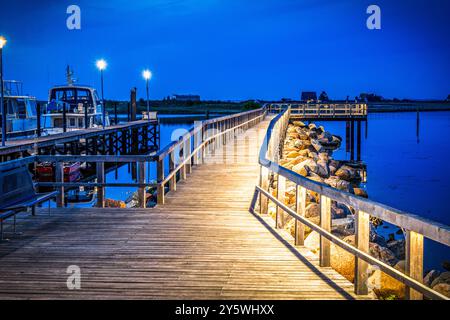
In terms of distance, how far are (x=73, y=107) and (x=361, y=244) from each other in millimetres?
40177

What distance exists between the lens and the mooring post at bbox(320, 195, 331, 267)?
602 cm

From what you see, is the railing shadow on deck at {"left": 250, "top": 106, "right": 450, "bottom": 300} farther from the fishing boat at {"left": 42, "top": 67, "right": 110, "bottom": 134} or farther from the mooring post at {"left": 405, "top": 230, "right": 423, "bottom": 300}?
the fishing boat at {"left": 42, "top": 67, "right": 110, "bottom": 134}

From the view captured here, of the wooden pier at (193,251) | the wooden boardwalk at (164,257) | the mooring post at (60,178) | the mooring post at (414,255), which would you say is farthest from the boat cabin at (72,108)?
the mooring post at (414,255)

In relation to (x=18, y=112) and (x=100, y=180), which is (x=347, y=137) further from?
(x=100, y=180)

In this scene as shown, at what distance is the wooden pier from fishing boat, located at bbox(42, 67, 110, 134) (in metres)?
31.1

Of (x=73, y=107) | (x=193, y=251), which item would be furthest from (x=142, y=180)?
(x=73, y=107)

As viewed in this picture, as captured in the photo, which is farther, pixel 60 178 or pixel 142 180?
pixel 60 178

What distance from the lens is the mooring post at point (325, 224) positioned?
602 centimetres

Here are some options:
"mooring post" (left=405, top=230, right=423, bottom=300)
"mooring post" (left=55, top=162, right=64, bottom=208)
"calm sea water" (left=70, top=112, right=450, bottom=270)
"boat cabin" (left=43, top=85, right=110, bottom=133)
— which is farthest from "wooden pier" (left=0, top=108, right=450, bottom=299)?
"boat cabin" (left=43, top=85, right=110, bottom=133)

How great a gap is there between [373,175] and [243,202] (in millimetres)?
28255

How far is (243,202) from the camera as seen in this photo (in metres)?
10.6

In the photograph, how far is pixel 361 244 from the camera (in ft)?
16.4

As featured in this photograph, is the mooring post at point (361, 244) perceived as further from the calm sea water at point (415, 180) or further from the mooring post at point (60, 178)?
the calm sea water at point (415, 180)
